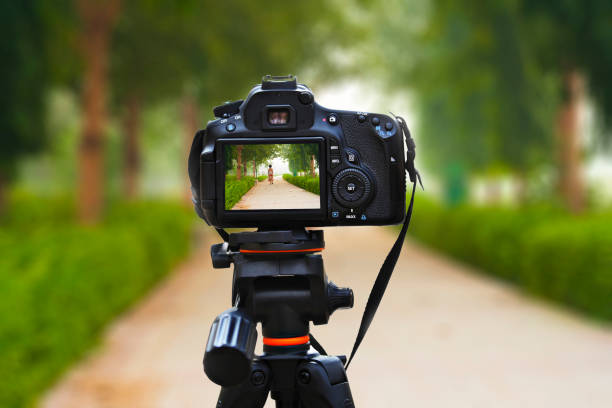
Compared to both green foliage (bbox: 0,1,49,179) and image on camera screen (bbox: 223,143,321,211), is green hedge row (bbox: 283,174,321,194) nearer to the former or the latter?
image on camera screen (bbox: 223,143,321,211)

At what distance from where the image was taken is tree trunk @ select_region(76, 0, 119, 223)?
979cm

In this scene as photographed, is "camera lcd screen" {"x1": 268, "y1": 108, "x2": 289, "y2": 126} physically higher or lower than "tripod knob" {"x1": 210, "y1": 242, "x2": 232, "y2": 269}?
higher

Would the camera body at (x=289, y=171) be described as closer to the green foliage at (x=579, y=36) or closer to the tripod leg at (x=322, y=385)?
the tripod leg at (x=322, y=385)

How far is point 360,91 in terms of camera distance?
78.4ft

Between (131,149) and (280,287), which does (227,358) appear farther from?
(131,149)

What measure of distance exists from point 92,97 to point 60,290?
4724 mm

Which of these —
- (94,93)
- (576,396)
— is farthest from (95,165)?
(576,396)

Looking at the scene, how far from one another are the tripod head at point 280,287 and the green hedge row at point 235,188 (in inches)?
3.3

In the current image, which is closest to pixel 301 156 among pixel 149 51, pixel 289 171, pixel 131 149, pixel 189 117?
pixel 289 171

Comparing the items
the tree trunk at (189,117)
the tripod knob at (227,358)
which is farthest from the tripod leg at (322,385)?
the tree trunk at (189,117)

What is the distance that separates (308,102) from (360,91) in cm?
2229

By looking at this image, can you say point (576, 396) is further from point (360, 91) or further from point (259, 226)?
point (360, 91)

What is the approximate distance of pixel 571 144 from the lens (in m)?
10.2

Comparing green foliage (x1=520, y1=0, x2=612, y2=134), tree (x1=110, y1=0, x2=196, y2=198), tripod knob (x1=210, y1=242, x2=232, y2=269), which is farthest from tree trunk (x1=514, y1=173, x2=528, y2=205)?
tripod knob (x1=210, y1=242, x2=232, y2=269)
